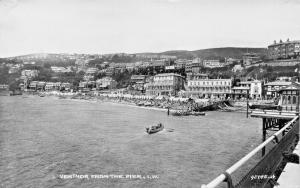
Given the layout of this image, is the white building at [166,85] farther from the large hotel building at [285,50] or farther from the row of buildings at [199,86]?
the large hotel building at [285,50]

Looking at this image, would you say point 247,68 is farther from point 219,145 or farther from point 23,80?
point 23,80

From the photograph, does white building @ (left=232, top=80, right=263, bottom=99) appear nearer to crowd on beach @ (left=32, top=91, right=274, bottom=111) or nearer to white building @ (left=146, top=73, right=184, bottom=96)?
crowd on beach @ (left=32, top=91, right=274, bottom=111)

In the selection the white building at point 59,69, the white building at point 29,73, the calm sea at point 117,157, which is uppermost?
the white building at point 59,69

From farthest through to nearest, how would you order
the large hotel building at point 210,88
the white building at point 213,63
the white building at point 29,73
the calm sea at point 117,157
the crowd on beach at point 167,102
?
1. the white building at point 29,73
2. the white building at point 213,63
3. the large hotel building at point 210,88
4. the crowd on beach at point 167,102
5. the calm sea at point 117,157

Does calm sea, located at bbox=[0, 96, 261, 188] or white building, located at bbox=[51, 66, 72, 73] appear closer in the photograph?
calm sea, located at bbox=[0, 96, 261, 188]

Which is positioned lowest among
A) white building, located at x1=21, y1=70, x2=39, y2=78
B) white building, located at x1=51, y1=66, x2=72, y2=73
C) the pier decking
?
the pier decking

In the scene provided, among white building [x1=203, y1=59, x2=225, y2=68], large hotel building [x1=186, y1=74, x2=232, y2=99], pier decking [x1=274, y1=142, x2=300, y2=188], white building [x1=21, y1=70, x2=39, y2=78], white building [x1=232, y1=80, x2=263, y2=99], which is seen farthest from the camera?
white building [x1=21, y1=70, x2=39, y2=78]

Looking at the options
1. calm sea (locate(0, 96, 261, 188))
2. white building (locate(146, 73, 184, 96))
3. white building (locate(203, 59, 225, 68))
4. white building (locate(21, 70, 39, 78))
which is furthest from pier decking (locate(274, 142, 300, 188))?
white building (locate(21, 70, 39, 78))

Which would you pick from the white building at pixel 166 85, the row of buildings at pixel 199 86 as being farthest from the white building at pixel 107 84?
the white building at pixel 166 85
